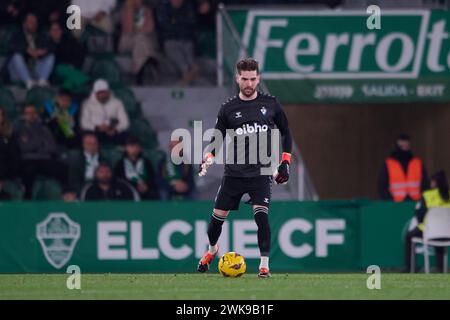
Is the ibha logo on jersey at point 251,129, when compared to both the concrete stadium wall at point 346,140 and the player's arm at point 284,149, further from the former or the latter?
the concrete stadium wall at point 346,140

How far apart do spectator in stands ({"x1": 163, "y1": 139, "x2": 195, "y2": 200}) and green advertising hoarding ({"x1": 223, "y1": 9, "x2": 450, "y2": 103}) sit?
2.50m

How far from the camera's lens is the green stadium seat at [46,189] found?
19781 millimetres

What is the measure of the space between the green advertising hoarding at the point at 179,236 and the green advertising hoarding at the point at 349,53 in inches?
119

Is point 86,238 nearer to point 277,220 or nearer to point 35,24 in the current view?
point 277,220

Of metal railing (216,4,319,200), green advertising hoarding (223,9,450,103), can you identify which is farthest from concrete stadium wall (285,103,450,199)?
metal railing (216,4,319,200)

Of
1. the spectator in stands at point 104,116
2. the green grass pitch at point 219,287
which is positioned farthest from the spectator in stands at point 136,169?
the green grass pitch at point 219,287

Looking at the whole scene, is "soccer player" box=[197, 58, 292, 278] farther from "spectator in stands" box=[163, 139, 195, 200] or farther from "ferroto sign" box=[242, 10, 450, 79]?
"ferroto sign" box=[242, 10, 450, 79]

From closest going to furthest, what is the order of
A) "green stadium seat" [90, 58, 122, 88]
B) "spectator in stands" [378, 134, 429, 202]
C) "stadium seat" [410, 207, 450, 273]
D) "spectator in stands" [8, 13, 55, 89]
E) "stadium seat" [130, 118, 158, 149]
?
"stadium seat" [410, 207, 450, 273]
"spectator in stands" [378, 134, 429, 202]
"stadium seat" [130, 118, 158, 149]
"spectator in stands" [8, 13, 55, 89]
"green stadium seat" [90, 58, 122, 88]

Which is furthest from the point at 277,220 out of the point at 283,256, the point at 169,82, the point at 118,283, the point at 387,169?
the point at 118,283

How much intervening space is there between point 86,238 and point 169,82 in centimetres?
439

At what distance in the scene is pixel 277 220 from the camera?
19.2m

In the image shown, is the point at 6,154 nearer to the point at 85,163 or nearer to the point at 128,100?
the point at 85,163

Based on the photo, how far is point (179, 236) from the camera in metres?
19.0

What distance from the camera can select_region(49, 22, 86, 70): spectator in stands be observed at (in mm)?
21141
